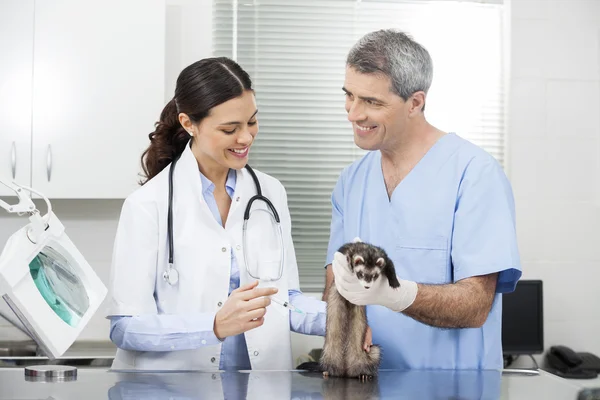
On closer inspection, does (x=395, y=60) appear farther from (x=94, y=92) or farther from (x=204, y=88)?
(x=94, y=92)

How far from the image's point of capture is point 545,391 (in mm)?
1434

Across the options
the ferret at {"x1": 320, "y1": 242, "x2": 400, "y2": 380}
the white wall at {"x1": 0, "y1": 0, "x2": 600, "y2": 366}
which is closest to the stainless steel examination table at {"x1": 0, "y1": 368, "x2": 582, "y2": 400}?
the ferret at {"x1": 320, "y1": 242, "x2": 400, "y2": 380}

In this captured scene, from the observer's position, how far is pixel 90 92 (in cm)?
293

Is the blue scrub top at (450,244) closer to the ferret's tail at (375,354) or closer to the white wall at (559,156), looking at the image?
the ferret's tail at (375,354)

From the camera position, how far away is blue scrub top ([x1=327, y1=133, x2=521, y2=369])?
1.81 meters

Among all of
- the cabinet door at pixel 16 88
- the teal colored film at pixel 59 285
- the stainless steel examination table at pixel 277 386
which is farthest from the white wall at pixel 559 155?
the teal colored film at pixel 59 285

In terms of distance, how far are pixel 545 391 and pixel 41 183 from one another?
2123 millimetres

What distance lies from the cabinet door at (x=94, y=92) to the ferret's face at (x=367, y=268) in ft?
5.59

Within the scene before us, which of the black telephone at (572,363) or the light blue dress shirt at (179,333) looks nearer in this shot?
the light blue dress shirt at (179,333)

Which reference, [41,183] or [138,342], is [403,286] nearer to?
[138,342]

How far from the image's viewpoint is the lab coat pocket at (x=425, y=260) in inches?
73.0

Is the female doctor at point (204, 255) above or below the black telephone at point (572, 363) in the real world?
above

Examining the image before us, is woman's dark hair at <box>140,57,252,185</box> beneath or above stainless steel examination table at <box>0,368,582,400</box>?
above

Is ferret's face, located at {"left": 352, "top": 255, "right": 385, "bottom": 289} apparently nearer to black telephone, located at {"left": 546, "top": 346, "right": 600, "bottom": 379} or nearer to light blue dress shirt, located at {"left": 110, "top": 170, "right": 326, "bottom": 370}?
light blue dress shirt, located at {"left": 110, "top": 170, "right": 326, "bottom": 370}
